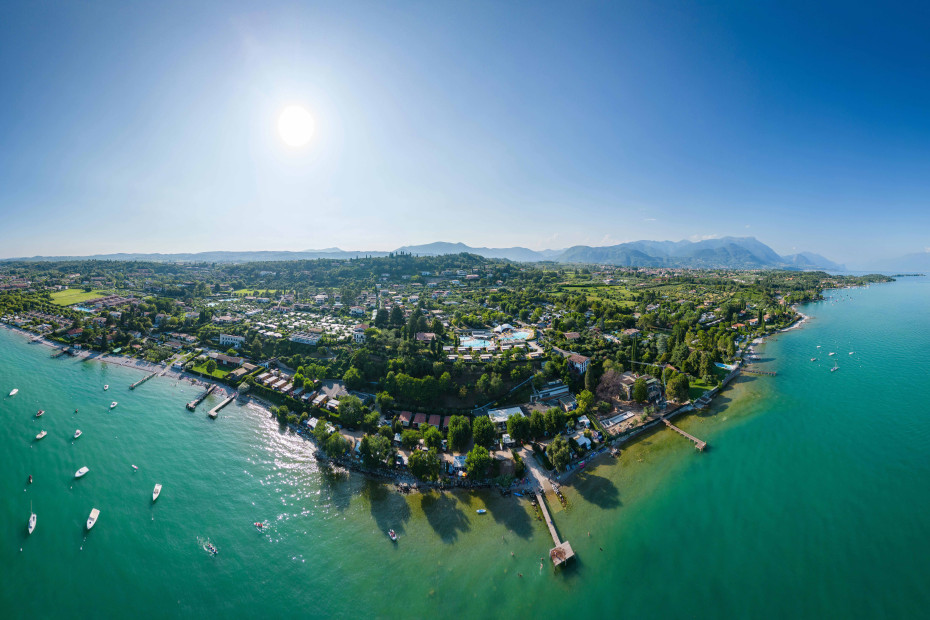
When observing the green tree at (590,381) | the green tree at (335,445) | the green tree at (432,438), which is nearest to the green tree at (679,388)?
the green tree at (590,381)

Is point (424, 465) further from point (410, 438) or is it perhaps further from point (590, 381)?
point (590, 381)

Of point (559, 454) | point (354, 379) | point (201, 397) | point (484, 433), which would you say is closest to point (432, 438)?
point (484, 433)

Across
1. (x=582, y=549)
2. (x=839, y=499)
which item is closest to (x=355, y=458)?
(x=582, y=549)

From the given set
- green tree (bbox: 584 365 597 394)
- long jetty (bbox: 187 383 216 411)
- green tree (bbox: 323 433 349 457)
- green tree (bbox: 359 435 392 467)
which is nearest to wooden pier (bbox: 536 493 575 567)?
green tree (bbox: 359 435 392 467)

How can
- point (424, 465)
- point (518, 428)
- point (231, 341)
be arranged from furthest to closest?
1. point (231, 341)
2. point (518, 428)
3. point (424, 465)

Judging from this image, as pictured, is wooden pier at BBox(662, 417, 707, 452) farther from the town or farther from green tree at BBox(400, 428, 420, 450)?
green tree at BBox(400, 428, 420, 450)

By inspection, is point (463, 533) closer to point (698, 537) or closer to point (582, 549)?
point (582, 549)

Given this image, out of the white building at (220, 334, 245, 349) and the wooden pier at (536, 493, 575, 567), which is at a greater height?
the white building at (220, 334, 245, 349)
